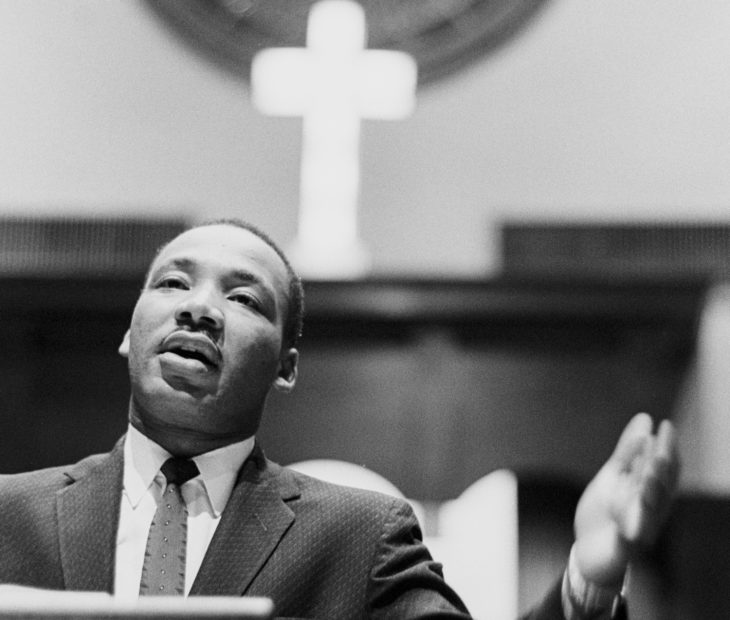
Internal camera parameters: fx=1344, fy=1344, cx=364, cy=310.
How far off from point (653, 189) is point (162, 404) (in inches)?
191

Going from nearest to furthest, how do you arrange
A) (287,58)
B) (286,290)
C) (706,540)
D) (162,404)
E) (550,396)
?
1. (162,404)
2. (286,290)
3. (706,540)
4. (550,396)
5. (287,58)

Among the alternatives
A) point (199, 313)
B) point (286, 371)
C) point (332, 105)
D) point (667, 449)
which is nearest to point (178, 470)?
point (199, 313)

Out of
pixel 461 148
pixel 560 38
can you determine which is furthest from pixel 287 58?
pixel 560 38

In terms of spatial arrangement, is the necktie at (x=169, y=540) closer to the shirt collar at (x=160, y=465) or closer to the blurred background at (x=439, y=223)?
the shirt collar at (x=160, y=465)

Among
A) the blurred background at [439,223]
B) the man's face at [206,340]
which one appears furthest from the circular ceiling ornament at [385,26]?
the man's face at [206,340]

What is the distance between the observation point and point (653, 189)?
261 inches

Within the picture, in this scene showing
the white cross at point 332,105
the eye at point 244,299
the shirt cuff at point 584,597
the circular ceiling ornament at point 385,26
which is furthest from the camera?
the circular ceiling ornament at point 385,26

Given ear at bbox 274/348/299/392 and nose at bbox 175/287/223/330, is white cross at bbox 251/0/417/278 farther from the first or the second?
nose at bbox 175/287/223/330

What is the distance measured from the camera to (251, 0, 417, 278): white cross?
650 centimetres

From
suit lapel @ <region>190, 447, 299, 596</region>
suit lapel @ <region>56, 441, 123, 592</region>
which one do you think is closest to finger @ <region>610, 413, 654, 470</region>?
suit lapel @ <region>190, 447, 299, 596</region>

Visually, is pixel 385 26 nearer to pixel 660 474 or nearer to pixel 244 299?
pixel 244 299

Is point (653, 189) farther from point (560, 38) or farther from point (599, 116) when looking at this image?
point (560, 38)

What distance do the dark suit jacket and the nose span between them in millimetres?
257

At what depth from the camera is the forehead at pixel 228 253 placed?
2338mm
